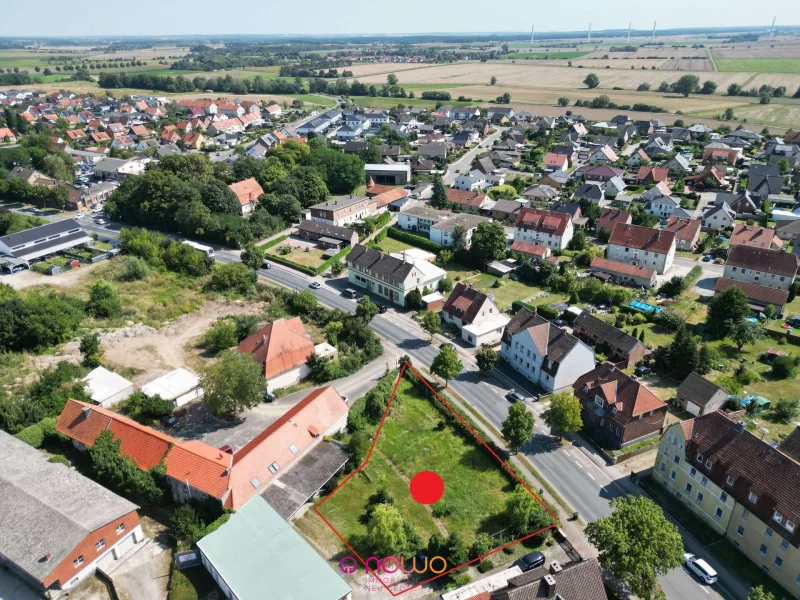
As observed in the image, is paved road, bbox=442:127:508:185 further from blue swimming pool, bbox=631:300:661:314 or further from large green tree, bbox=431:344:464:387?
large green tree, bbox=431:344:464:387

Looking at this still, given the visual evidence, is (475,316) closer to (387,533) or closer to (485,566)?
(485,566)

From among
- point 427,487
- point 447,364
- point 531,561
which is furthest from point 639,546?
point 447,364

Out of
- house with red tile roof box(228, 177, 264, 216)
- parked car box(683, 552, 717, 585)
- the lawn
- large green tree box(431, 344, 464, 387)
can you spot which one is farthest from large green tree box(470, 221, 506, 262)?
parked car box(683, 552, 717, 585)

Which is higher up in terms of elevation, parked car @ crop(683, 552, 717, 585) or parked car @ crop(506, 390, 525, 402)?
parked car @ crop(683, 552, 717, 585)

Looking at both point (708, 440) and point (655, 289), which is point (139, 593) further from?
point (655, 289)

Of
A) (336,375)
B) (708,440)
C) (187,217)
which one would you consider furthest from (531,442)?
(187,217)

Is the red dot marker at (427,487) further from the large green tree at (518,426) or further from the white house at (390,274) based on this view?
the white house at (390,274)

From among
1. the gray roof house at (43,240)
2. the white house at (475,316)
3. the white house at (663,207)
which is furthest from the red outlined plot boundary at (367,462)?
the white house at (663,207)
